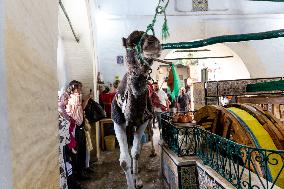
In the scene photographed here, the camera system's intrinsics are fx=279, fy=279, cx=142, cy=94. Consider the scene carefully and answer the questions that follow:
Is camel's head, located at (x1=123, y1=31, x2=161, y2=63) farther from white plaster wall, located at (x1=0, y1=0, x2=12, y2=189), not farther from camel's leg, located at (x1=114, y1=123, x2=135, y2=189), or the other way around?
→ white plaster wall, located at (x1=0, y1=0, x2=12, y2=189)

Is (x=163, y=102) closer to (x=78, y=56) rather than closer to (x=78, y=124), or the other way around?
(x=78, y=56)

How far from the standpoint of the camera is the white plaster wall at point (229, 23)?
446 inches

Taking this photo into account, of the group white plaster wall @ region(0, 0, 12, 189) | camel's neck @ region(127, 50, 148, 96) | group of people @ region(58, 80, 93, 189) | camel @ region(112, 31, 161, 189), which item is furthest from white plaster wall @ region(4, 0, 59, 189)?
group of people @ region(58, 80, 93, 189)

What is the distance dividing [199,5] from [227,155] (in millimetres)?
10027

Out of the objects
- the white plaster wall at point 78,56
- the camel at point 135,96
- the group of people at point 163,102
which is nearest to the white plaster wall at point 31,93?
the camel at point 135,96

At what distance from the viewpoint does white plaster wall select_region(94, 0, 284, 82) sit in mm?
11336

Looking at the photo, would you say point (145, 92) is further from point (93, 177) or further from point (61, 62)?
point (61, 62)

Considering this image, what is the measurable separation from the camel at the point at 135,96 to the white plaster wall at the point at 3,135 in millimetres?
3262

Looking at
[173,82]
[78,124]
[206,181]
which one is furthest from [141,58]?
[78,124]

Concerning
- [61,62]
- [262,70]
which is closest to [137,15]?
[61,62]

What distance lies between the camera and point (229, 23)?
11.9 meters

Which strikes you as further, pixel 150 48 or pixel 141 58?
pixel 141 58

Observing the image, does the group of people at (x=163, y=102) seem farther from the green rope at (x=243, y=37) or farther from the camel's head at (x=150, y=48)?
the green rope at (x=243, y=37)

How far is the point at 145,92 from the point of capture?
14.8 feet
